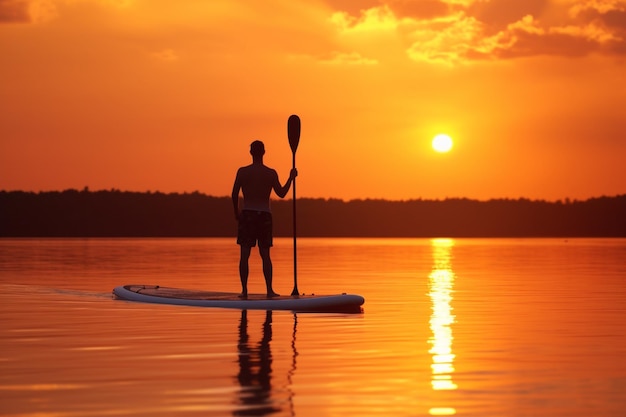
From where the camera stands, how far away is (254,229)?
66.0ft

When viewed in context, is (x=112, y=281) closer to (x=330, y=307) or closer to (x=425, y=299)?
(x=425, y=299)

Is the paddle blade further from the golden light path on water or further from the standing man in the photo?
the golden light path on water

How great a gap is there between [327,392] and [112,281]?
23.2 meters

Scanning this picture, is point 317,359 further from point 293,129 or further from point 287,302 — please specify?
point 293,129

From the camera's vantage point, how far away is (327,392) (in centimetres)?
1011

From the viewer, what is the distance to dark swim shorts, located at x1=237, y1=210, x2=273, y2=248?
65.8 feet

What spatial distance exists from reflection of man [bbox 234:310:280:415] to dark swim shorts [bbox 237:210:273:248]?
3.95 metres

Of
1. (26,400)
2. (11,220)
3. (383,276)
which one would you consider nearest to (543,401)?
(26,400)

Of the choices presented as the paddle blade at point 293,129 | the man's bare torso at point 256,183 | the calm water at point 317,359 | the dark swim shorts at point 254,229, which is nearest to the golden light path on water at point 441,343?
the calm water at point 317,359

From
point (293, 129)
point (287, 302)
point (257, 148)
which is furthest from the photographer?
point (293, 129)

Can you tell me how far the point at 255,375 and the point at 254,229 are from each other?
902 centimetres

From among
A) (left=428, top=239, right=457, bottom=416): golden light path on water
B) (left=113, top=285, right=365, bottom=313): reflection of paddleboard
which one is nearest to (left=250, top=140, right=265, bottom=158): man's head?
(left=113, top=285, right=365, bottom=313): reflection of paddleboard

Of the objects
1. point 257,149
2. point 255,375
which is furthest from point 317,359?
point 257,149

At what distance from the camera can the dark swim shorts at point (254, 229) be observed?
2006cm
